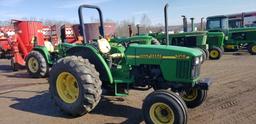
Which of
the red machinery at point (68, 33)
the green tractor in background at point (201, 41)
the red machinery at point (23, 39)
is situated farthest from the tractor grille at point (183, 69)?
the red machinery at point (68, 33)

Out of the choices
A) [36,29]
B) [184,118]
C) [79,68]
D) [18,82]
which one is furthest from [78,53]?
[36,29]

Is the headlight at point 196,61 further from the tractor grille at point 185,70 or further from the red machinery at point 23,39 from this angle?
the red machinery at point 23,39

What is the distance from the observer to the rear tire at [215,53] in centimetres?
1531

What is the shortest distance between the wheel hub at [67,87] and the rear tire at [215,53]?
1063 cm

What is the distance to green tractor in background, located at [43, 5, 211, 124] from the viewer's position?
4.96 metres

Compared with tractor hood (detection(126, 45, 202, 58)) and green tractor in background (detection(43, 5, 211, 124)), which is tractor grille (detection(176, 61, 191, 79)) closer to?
green tractor in background (detection(43, 5, 211, 124))

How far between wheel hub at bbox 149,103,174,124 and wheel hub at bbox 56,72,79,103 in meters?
1.73

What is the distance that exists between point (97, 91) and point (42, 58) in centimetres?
561

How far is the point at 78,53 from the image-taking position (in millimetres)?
6305

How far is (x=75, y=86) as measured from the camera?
6.11 m

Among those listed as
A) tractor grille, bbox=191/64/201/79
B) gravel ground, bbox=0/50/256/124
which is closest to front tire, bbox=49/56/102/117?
gravel ground, bbox=0/50/256/124

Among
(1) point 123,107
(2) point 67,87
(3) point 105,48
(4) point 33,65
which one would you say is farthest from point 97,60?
(4) point 33,65

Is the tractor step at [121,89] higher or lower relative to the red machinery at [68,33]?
lower

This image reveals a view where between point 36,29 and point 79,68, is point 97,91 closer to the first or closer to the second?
point 79,68
